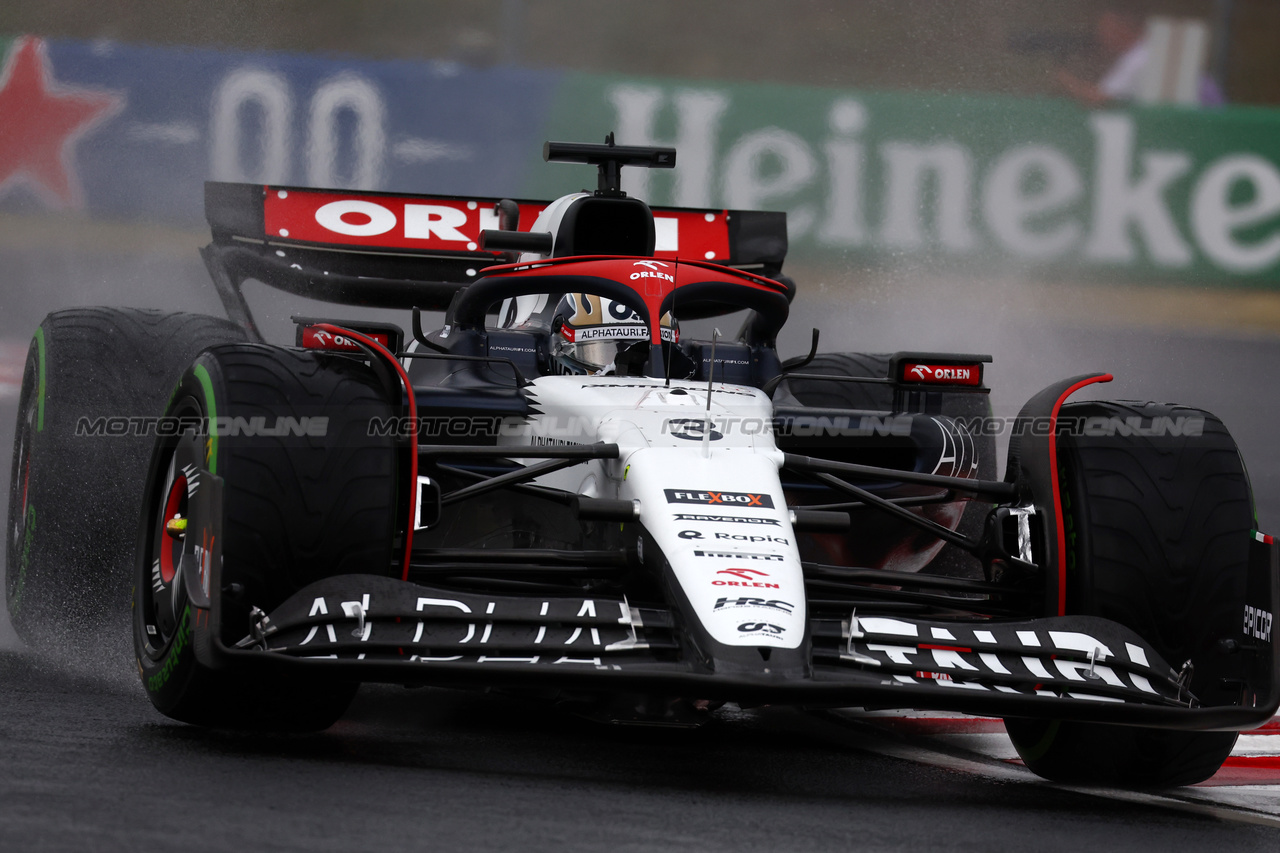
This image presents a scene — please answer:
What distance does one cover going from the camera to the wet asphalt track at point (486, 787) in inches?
111

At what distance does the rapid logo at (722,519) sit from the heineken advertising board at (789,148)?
7681 millimetres

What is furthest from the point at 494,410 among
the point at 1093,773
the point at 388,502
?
the point at 1093,773

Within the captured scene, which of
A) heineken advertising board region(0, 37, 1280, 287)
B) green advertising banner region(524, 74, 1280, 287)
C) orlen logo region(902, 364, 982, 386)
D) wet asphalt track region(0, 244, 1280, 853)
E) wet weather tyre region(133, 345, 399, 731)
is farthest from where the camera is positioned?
green advertising banner region(524, 74, 1280, 287)

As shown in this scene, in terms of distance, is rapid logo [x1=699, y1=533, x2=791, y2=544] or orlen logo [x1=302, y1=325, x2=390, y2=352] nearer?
rapid logo [x1=699, y1=533, x2=791, y2=544]

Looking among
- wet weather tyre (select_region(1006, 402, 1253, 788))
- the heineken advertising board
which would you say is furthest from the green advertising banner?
wet weather tyre (select_region(1006, 402, 1253, 788))

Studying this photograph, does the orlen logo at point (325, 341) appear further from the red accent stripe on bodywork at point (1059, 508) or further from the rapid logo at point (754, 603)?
the red accent stripe on bodywork at point (1059, 508)

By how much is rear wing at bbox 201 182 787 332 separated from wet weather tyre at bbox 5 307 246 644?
3.92 feet

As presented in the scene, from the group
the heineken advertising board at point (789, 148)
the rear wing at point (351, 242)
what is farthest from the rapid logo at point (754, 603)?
the heineken advertising board at point (789, 148)

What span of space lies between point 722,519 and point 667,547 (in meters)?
0.18

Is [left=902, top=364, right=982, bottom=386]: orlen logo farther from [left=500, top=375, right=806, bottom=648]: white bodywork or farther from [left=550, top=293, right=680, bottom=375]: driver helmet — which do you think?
[left=550, top=293, right=680, bottom=375]: driver helmet

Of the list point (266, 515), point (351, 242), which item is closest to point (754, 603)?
point (266, 515)

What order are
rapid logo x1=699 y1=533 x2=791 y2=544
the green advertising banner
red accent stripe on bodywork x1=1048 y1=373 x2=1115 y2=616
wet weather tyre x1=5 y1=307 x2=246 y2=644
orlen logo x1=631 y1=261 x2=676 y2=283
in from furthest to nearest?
the green advertising banner, wet weather tyre x1=5 y1=307 x2=246 y2=644, orlen logo x1=631 y1=261 x2=676 y2=283, red accent stripe on bodywork x1=1048 y1=373 x2=1115 y2=616, rapid logo x1=699 y1=533 x2=791 y2=544

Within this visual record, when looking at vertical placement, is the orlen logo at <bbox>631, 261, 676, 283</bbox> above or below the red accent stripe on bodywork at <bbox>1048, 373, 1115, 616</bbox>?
above

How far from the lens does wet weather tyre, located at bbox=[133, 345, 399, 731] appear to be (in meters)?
3.65
